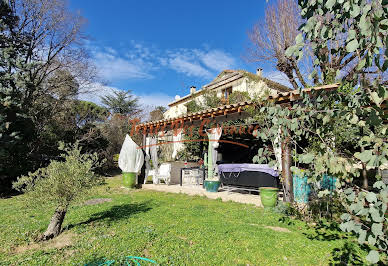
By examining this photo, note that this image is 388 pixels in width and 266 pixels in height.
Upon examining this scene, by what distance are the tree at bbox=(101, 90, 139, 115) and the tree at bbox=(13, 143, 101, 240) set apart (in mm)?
22052

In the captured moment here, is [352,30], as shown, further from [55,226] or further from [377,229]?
[55,226]

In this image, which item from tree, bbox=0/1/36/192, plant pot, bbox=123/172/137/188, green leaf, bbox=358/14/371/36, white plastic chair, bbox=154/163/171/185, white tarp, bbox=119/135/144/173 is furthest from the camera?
white plastic chair, bbox=154/163/171/185

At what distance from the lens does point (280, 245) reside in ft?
10.6

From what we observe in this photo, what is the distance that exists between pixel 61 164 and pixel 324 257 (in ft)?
14.3

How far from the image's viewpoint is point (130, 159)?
32.0 feet

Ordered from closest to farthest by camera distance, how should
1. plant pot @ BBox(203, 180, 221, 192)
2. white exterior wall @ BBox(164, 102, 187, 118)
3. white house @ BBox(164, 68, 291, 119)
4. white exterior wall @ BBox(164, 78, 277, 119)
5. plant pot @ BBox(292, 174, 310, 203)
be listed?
1. plant pot @ BBox(292, 174, 310, 203)
2. plant pot @ BBox(203, 180, 221, 192)
3. white exterior wall @ BBox(164, 78, 277, 119)
4. white house @ BBox(164, 68, 291, 119)
5. white exterior wall @ BBox(164, 102, 187, 118)

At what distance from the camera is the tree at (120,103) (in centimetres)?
2536

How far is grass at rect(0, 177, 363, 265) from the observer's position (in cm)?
282

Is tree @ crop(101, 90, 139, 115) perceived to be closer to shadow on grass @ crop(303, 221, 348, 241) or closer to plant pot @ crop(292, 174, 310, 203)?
plant pot @ crop(292, 174, 310, 203)

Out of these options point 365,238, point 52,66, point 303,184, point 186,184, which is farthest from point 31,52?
point 365,238

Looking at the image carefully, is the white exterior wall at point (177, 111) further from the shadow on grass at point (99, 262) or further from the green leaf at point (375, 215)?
the green leaf at point (375, 215)

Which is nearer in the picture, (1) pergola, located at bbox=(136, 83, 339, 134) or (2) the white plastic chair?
(1) pergola, located at bbox=(136, 83, 339, 134)

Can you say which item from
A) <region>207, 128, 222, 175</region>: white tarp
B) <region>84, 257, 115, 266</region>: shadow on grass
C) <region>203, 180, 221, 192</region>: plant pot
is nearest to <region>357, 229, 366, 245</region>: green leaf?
<region>84, 257, 115, 266</region>: shadow on grass

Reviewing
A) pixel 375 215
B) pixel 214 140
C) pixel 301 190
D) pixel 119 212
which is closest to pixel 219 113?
pixel 214 140
